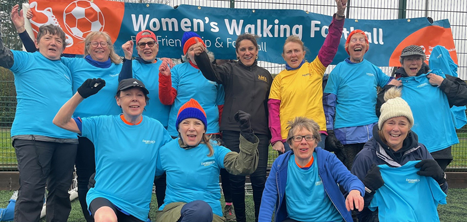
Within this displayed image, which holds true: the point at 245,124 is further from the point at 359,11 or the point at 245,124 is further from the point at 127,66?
the point at 359,11

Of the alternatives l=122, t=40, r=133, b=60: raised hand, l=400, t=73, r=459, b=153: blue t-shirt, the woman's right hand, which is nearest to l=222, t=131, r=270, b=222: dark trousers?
the woman's right hand

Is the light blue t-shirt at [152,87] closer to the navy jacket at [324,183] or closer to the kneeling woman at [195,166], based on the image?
the kneeling woman at [195,166]

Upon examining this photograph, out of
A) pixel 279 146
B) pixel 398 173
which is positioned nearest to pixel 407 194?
pixel 398 173

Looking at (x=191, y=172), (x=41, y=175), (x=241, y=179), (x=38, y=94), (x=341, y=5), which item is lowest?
(x=241, y=179)

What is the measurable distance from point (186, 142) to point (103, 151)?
2.20 feet

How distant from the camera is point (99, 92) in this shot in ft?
12.2

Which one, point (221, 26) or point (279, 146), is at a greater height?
point (221, 26)

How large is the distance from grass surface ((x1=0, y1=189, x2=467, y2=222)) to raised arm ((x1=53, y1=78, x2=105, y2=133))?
5.70ft

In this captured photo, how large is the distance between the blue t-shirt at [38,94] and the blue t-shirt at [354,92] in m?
2.69

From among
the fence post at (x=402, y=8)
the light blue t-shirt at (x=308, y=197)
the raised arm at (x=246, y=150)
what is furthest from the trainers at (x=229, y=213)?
the fence post at (x=402, y=8)

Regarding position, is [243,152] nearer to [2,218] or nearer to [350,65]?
[350,65]

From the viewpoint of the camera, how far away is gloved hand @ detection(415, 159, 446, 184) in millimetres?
2949

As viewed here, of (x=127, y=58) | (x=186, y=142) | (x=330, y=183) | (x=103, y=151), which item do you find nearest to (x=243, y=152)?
(x=186, y=142)

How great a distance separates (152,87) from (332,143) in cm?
194
